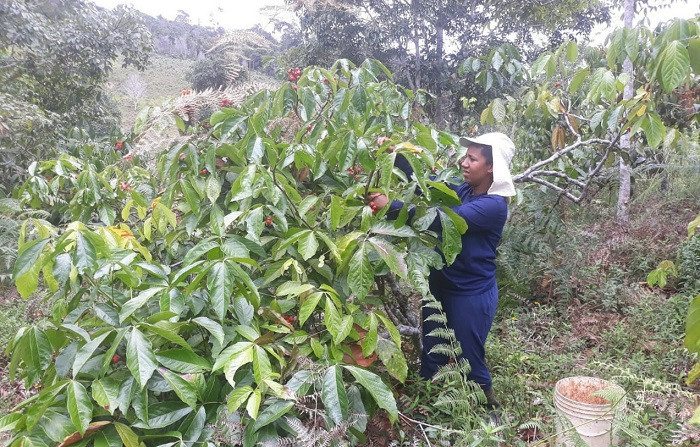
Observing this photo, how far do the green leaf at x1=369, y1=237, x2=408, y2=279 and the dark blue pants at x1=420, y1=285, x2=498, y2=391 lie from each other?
74 cm

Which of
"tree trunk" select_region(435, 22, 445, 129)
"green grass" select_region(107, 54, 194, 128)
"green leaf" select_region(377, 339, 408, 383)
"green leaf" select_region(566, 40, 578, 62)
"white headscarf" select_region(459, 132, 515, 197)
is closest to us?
"green leaf" select_region(377, 339, 408, 383)

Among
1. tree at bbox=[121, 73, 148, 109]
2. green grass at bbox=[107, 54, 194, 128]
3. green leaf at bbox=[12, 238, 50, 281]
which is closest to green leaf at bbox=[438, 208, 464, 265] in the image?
green leaf at bbox=[12, 238, 50, 281]

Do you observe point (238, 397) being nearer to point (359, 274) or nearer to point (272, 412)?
point (272, 412)

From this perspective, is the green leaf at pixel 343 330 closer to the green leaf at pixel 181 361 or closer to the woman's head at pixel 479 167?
the green leaf at pixel 181 361

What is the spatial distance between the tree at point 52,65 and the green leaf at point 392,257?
4611 millimetres

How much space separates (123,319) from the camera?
1240 mm

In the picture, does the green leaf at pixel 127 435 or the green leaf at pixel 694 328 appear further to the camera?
the green leaf at pixel 127 435

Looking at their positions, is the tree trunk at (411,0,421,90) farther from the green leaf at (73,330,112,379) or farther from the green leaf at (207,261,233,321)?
the green leaf at (73,330,112,379)

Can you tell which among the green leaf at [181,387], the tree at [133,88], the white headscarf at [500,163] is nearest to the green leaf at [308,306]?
the green leaf at [181,387]

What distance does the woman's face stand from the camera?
81.9 inches

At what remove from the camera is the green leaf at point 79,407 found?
113 centimetres

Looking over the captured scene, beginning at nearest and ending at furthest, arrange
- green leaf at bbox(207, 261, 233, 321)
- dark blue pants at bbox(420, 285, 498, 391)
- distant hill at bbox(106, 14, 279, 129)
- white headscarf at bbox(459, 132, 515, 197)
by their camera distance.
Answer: green leaf at bbox(207, 261, 233, 321), white headscarf at bbox(459, 132, 515, 197), dark blue pants at bbox(420, 285, 498, 391), distant hill at bbox(106, 14, 279, 129)

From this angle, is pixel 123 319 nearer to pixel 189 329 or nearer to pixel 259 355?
pixel 189 329

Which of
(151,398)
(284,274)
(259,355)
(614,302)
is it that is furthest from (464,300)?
(614,302)
